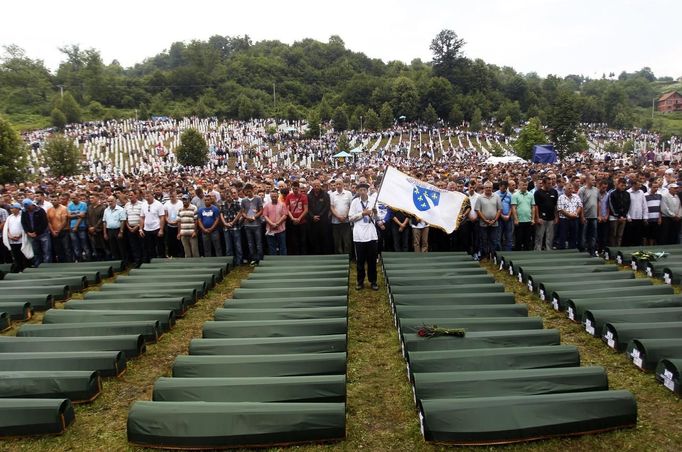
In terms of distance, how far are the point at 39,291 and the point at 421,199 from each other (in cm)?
831

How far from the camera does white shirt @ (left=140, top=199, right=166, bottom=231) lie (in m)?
12.3

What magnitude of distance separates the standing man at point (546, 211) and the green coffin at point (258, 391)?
28.2 ft

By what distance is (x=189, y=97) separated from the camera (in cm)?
10081

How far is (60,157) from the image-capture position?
125ft

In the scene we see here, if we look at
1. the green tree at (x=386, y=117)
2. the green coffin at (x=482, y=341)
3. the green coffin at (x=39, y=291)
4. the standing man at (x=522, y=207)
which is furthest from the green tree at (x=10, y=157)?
the green tree at (x=386, y=117)

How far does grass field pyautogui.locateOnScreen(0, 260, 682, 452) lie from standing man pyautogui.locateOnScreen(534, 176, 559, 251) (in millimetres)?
4165

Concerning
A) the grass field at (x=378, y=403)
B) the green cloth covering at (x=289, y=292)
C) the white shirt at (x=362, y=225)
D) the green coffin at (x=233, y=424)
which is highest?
the white shirt at (x=362, y=225)

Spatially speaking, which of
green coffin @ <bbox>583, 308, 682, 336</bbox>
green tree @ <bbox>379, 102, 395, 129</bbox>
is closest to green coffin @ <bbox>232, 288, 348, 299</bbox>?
green coffin @ <bbox>583, 308, 682, 336</bbox>

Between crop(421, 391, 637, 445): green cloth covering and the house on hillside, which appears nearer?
crop(421, 391, 637, 445): green cloth covering

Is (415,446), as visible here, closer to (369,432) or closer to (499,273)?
(369,432)

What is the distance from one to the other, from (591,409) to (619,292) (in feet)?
14.2

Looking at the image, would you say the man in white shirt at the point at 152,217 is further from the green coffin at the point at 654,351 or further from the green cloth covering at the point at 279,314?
the green coffin at the point at 654,351

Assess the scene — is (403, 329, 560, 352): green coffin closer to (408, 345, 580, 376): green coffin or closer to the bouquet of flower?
the bouquet of flower

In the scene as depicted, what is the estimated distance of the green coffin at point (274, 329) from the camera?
6.80m
